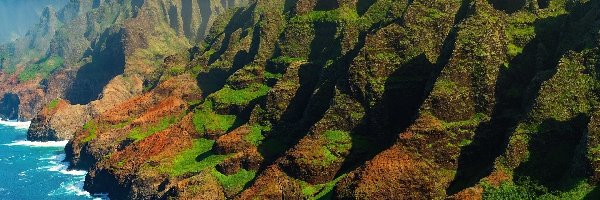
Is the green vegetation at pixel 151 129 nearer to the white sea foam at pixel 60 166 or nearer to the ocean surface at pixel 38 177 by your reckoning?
the ocean surface at pixel 38 177

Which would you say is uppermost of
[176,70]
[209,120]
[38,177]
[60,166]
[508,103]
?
[508,103]

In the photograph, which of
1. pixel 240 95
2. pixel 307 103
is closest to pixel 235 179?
pixel 307 103

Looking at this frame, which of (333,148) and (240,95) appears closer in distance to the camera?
(333,148)

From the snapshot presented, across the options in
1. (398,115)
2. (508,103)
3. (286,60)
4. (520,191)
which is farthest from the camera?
(286,60)

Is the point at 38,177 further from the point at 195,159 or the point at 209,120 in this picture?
the point at 195,159

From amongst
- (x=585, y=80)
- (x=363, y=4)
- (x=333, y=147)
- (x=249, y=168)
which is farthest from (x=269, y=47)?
(x=585, y=80)

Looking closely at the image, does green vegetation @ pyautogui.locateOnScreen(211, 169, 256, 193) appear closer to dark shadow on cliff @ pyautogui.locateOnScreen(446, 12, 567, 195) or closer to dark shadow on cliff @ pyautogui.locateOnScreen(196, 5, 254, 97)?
dark shadow on cliff @ pyautogui.locateOnScreen(446, 12, 567, 195)

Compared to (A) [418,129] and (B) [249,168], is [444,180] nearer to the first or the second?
(A) [418,129]
